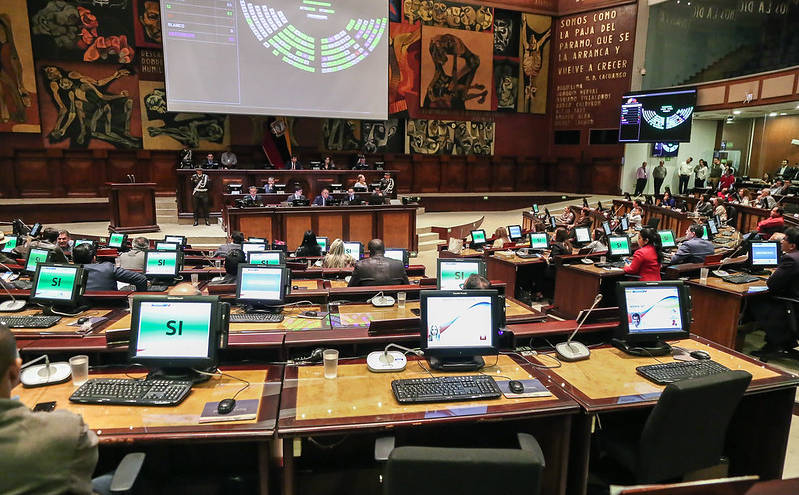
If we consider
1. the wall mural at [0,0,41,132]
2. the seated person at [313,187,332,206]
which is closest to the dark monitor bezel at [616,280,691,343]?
the seated person at [313,187,332,206]

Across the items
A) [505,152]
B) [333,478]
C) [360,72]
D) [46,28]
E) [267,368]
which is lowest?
[333,478]

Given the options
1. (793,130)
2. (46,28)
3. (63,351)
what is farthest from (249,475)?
(793,130)

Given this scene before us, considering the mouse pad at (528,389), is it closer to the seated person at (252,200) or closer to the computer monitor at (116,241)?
the computer monitor at (116,241)

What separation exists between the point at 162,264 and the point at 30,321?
6.50 feet

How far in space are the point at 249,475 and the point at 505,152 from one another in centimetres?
1643

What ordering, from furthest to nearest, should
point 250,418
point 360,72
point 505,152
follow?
1. point 505,152
2. point 360,72
3. point 250,418

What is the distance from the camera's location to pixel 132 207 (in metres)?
11.4

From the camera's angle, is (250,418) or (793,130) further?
(793,130)

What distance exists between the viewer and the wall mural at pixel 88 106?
13344 millimetres

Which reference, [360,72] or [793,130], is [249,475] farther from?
[793,130]

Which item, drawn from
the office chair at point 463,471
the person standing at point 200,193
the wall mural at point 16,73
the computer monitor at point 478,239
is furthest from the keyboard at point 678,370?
the wall mural at point 16,73

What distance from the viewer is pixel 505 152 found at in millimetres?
18031

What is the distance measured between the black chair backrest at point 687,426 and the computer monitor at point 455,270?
2.65 metres

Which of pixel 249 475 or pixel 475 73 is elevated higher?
pixel 475 73
